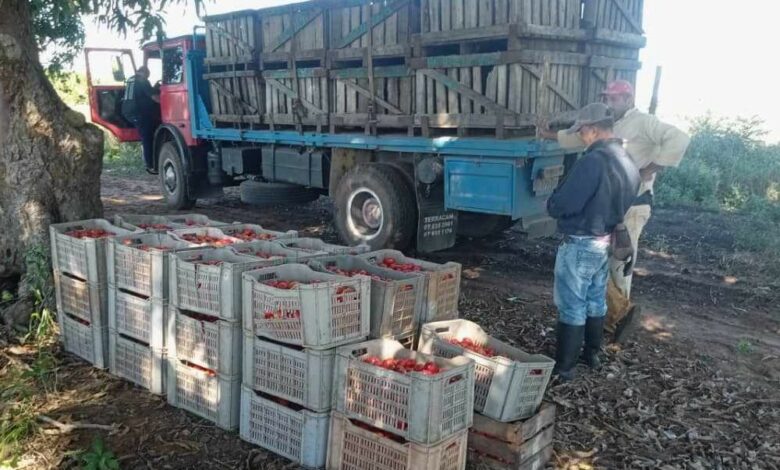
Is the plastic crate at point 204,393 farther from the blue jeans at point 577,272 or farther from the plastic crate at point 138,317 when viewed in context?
the blue jeans at point 577,272

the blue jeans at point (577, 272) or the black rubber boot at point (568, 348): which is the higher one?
the blue jeans at point (577, 272)

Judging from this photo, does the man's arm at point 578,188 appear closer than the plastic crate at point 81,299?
Yes

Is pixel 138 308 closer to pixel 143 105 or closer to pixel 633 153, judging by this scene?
pixel 633 153

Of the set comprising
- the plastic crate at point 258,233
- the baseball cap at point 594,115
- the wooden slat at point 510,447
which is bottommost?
the wooden slat at point 510,447

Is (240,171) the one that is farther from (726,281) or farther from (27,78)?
(726,281)

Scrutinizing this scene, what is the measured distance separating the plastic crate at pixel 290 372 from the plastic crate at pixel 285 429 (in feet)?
0.24

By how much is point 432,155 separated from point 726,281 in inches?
143

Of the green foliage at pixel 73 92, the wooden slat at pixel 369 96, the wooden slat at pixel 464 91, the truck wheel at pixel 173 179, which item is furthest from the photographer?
the green foliage at pixel 73 92

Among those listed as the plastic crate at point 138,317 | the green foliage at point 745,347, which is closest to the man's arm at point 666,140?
the green foliage at point 745,347

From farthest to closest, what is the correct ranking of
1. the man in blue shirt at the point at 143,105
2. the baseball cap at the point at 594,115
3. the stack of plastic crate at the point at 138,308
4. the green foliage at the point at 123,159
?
the green foliage at the point at 123,159
the man in blue shirt at the point at 143,105
the baseball cap at the point at 594,115
the stack of plastic crate at the point at 138,308

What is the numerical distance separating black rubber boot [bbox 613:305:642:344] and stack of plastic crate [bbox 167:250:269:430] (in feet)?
10.4

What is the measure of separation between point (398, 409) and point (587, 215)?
2.26 m

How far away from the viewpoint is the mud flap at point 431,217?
298 inches

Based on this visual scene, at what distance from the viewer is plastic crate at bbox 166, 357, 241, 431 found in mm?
4074
